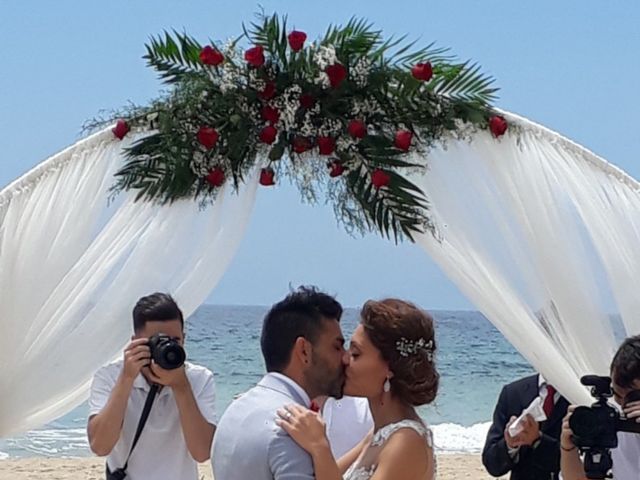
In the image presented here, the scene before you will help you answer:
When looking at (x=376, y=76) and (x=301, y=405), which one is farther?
(x=376, y=76)

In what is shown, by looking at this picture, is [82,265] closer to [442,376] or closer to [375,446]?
[375,446]

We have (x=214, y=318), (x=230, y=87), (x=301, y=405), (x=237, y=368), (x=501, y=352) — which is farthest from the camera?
(x=214, y=318)

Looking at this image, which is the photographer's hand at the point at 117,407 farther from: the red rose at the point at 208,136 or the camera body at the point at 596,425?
the camera body at the point at 596,425

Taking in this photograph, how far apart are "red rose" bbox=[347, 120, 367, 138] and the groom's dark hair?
1309 mm

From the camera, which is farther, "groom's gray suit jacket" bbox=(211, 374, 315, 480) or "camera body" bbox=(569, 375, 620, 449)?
"camera body" bbox=(569, 375, 620, 449)

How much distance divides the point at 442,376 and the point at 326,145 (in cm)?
423

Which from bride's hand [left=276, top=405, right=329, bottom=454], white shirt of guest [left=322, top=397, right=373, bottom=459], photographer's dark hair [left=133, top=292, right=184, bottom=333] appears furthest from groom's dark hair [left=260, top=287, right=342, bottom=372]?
white shirt of guest [left=322, top=397, right=373, bottom=459]

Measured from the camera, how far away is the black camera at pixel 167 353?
4.22 meters

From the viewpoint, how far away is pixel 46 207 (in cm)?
473

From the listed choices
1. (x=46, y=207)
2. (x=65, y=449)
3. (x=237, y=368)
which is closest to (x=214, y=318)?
(x=237, y=368)

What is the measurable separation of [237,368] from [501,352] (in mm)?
11890

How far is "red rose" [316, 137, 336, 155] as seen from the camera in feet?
14.7

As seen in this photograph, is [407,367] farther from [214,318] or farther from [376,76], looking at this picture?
[214,318]

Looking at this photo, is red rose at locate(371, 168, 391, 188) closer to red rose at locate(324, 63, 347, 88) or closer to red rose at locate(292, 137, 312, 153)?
red rose at locate(292, 137, 312, 153)
